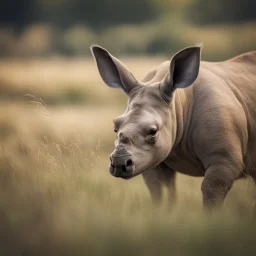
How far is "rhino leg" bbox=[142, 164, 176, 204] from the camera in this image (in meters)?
7.58

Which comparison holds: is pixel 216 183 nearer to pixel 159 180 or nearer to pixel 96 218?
pixel 159 180

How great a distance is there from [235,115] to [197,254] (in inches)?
91.5

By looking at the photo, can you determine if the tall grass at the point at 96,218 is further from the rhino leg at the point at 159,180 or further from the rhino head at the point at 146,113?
the rhino head at the point at 146,113

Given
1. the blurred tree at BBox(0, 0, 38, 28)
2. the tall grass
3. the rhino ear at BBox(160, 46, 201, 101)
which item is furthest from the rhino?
the blurred tree at BBox(0, 0, 38, 28)

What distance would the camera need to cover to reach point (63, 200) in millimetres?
6270

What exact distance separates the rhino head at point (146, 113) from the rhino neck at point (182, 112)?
5 centimetres

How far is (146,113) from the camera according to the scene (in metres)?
6.43

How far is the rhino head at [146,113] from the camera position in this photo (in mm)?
6123

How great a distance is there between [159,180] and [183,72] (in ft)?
4.69

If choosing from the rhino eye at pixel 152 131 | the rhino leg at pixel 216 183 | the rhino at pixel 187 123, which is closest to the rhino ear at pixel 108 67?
the rhino at pixel 187 123

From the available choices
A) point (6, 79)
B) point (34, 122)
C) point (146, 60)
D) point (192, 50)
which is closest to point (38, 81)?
point (6, 79)

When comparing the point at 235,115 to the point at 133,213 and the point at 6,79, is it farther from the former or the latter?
the point at 6,79

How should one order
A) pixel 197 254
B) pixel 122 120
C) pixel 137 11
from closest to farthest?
pixel 197 254, pixel 122 120, pixel 137 11

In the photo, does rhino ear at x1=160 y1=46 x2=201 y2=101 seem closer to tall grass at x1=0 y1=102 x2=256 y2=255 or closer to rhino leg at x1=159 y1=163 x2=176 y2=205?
tall grass at x1=0 y1=102 x2=256 y2=255
